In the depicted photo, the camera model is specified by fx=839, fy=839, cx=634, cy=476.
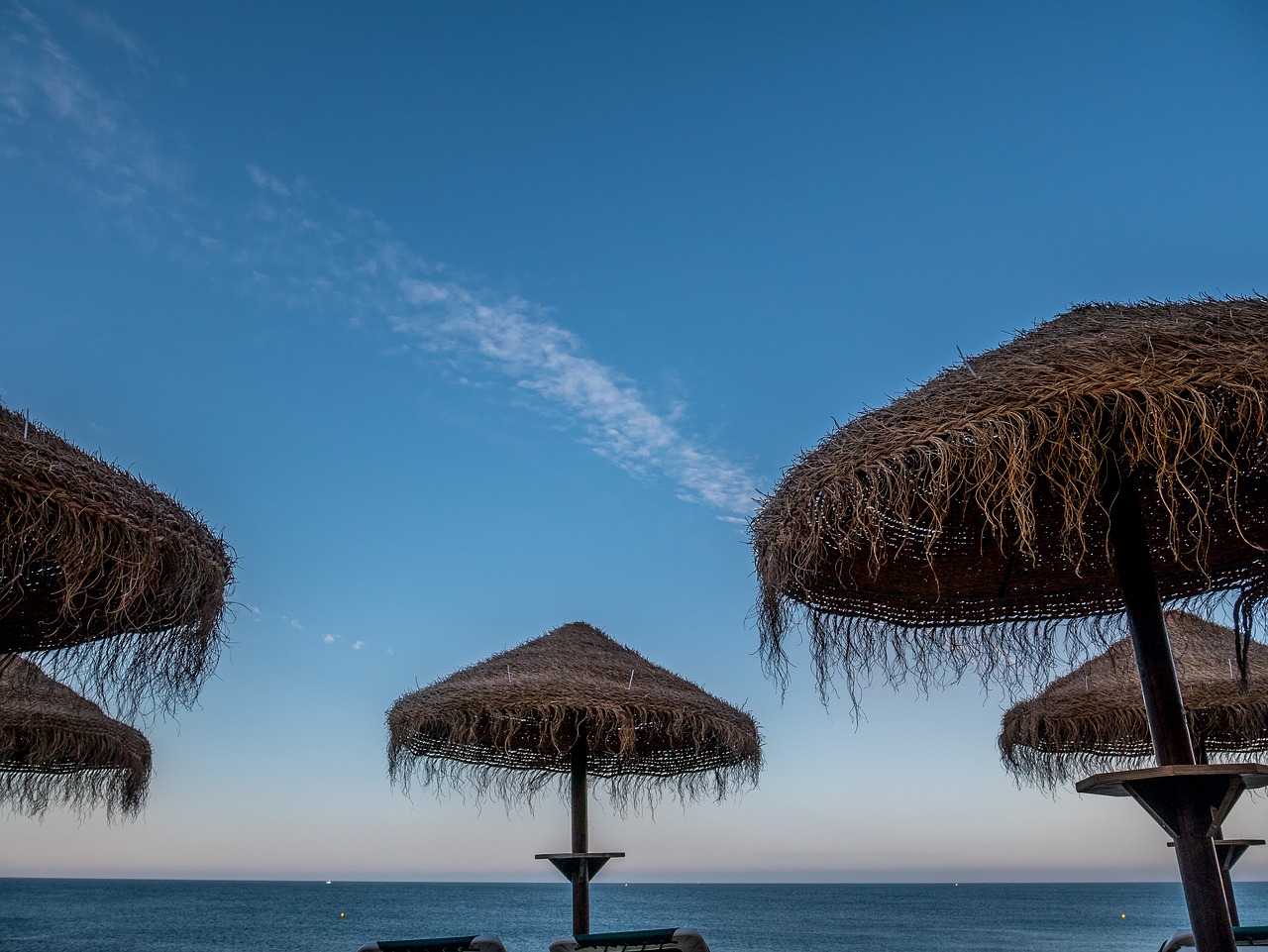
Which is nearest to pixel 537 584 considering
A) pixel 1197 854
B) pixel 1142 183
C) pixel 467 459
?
pixel 467 459

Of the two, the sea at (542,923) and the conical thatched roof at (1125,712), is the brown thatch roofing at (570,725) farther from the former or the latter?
the sea at (542,923)

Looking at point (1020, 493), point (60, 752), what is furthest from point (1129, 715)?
point (60, 752)

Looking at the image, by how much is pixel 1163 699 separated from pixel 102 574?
134 inches

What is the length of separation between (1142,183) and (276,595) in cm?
795

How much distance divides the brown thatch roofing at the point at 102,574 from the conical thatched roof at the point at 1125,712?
18.1 ft

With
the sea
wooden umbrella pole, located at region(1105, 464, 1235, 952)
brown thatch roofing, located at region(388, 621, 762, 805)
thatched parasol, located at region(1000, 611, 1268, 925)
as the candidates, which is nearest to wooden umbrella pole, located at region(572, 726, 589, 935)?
brown thatch roofing, located at region(388, 621, 762, 805)

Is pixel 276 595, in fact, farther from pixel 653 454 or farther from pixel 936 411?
pixel 653 454

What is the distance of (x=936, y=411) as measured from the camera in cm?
264

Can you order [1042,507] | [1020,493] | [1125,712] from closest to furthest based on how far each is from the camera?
[1020,493] < [1042,507] < [1125,712]

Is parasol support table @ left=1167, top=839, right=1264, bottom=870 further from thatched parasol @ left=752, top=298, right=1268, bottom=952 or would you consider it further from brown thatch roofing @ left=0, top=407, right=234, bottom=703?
brown thatch roofing @ left=0, top=407, right=234, bottom=703

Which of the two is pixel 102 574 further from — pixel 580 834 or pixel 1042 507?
pixel 580 834

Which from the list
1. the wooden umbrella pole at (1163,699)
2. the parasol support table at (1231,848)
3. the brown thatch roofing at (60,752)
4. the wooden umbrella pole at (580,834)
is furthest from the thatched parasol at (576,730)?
the wooden umbrella pole at (1163,699)

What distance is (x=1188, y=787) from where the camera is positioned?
8.25 ft

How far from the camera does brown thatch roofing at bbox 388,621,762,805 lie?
227 inches
